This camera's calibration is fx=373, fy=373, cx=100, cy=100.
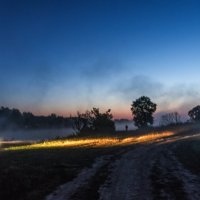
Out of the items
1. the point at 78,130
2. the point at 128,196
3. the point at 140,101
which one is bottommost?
the point at 128,196

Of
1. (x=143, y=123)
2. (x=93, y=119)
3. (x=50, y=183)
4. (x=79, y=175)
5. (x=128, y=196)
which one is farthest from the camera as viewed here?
(x=143, y=123)

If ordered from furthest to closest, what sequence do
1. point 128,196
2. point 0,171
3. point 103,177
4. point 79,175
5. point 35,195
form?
point 0,171 → point 79,175 → point 103,177 → point 35,195 → point 128,196

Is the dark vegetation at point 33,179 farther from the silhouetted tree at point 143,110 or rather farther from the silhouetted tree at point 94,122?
the silhouetted tree at point 143,110

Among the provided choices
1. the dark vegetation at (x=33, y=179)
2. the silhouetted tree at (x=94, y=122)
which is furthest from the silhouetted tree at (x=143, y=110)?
the dark vegetation at (x=33, y=179)

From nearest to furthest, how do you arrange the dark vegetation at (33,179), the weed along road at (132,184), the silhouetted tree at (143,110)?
the weed along road at (132,184) → the dark vegetation at (33,179) → the silhouetted tree at (143,110)

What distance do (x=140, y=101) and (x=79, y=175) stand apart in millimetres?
128604

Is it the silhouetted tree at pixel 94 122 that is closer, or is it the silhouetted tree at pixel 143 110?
the silhouetted tree at pixel 94 122

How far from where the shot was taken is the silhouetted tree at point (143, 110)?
149875 millimetres

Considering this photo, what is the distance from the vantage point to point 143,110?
150875mm

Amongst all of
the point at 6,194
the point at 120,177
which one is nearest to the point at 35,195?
the point at 6,194

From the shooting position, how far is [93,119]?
114 meters

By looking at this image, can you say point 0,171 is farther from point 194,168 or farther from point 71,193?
point 194,168

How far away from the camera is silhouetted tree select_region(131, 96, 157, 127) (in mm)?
149875

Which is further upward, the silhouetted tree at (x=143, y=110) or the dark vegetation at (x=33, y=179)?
the silhouetted tree at (x=143, y=110)
